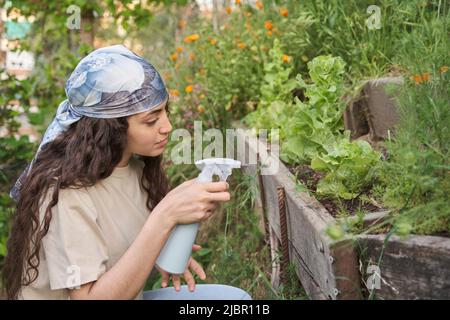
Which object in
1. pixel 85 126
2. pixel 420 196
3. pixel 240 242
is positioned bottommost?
pixel 240 242

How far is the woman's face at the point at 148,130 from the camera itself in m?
1.92

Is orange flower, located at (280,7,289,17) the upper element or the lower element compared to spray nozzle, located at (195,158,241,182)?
upper

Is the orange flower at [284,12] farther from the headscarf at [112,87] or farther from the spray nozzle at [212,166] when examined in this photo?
the spray nozzle at [212,166]

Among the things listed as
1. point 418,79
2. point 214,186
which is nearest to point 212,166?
point 214,186

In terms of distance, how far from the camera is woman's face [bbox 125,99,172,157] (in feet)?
6.29

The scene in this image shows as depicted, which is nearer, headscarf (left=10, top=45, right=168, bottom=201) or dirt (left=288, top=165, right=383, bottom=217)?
headscarf (left=10, top=45, right=168, bottom=201)

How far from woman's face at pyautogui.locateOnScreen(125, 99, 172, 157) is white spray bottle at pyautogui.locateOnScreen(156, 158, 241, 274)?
179mm

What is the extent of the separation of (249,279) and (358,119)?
95 cm

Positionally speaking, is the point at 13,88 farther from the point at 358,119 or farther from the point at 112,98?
the point at 112,98

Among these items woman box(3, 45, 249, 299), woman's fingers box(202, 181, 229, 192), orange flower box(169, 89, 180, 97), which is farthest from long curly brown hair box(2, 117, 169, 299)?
orange flower box(169, 89, 180, 97)

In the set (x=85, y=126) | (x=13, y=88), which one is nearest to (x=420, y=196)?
(x=85, y=126)

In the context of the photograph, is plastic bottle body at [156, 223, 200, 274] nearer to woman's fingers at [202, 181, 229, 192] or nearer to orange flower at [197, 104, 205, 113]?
woman's fingers at [202, 181, 229, 192]

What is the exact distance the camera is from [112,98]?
186 centimetres
